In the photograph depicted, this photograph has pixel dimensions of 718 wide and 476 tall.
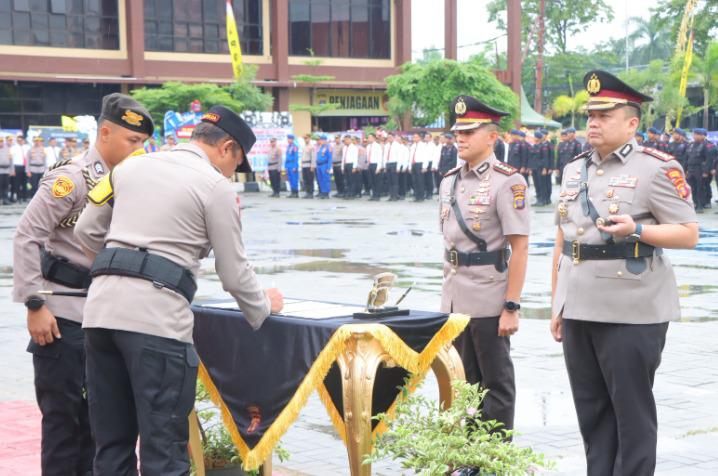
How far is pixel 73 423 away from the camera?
5312 millimetres

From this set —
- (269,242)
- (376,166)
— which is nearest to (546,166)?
(376,166)

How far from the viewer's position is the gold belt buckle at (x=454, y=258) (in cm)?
606

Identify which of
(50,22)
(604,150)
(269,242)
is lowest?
(269,242)

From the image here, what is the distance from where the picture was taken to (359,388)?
4.86 meters

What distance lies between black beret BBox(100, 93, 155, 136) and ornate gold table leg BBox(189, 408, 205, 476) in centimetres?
136

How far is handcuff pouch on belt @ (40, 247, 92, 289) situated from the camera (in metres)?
5.26

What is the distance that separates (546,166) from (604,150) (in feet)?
78.7

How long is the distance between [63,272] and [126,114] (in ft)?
2.59

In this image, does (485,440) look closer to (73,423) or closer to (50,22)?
(73,423)

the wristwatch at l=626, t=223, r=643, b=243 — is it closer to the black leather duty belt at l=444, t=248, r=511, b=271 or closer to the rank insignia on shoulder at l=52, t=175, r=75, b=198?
the black leather duty belt at l=444, t=248, r=511, b=271

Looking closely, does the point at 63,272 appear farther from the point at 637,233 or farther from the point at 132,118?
the point at 637,233

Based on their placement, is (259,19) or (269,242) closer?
(269,242)

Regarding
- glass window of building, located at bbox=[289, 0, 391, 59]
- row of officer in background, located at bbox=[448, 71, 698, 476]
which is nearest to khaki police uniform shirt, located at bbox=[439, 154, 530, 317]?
row of officer in background, located at bbox=[448, 71, 698, 476]

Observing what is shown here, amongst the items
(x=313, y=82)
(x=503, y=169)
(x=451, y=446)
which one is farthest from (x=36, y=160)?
(x=451, y=446)
